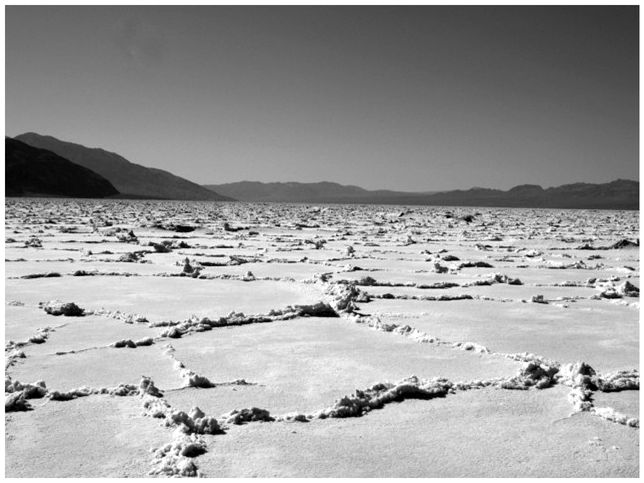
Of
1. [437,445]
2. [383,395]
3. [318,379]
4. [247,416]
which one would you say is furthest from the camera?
[318,379]

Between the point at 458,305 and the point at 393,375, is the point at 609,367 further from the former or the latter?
the point at 458,305

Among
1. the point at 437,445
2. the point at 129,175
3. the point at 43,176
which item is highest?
the point at 129,175

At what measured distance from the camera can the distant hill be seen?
77.5 meters

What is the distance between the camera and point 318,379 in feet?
8.23

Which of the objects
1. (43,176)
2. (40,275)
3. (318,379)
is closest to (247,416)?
(318,379)

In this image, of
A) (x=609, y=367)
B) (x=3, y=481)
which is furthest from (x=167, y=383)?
(x=609, y=367)

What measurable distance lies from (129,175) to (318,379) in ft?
579

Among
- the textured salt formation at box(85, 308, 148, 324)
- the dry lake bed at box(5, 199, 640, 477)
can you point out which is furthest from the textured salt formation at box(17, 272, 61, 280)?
the textured salt formation at box(85, 308, 148, 324)

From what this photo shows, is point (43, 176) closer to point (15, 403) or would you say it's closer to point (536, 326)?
point (536, 326)

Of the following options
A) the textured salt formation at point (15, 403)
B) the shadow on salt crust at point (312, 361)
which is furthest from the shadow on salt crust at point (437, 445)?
the textured salt formation at point (15, 403)

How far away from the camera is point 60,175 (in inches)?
3415

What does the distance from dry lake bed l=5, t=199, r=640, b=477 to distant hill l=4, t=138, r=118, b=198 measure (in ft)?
245

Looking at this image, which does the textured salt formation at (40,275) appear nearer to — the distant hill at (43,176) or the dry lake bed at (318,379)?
the dry lake bed at (318,379)

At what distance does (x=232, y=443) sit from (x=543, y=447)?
3.20 feet
